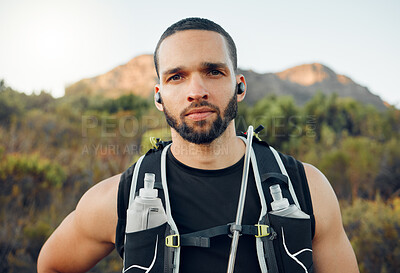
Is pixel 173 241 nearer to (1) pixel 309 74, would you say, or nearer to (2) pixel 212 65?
(2) pixel 212 65

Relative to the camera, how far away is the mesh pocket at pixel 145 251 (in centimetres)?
178

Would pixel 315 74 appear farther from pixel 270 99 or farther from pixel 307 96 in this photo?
pixel 270 99

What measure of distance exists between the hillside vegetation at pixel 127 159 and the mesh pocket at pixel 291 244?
12.9 ft

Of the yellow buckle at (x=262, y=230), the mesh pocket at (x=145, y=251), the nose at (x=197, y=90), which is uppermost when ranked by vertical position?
the nose at (x=197, y=90)

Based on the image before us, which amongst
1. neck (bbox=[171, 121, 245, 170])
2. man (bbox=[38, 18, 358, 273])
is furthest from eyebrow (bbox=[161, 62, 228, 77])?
neck (bbox=[171, 121, 245, 170])

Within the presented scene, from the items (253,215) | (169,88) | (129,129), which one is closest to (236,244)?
(253,215)

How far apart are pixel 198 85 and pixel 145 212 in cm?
84

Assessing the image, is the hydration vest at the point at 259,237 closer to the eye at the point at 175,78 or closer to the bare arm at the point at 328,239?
the bare arm at the point at 328,239

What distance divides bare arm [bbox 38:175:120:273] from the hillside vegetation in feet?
10.6

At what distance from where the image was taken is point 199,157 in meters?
2.08

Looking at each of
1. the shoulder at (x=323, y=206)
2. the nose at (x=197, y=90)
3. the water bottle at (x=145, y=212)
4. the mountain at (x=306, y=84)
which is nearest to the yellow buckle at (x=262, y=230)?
the shoulder at (x=323, y=206)

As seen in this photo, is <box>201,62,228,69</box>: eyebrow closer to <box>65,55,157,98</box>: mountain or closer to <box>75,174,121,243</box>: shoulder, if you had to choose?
<box>75,174,121,243</box>: shoulder

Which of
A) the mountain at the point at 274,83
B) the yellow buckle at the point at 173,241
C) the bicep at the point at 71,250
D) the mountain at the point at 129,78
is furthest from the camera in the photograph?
the mountain at the point at 129,78

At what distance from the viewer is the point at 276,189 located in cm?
186
